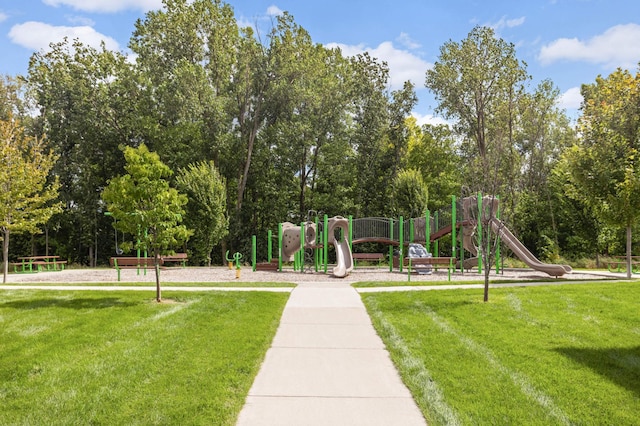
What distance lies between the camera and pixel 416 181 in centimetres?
3231

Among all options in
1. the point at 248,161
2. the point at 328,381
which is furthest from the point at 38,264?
the point at 328,381

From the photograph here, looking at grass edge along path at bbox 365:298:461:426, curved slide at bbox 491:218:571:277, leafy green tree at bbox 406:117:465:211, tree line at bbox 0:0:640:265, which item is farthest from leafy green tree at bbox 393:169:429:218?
grass edge along path at bbox 365:298:461:426

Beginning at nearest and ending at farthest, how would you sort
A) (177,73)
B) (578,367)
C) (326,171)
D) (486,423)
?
(486,423) → (578,367) → (177,73) → (326,171)

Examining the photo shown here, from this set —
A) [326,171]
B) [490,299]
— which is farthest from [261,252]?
[490,299]

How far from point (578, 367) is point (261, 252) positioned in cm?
2943

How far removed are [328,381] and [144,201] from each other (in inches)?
306

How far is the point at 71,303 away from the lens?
11.2m

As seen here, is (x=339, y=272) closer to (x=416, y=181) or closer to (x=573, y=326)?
(x=573, y=326)

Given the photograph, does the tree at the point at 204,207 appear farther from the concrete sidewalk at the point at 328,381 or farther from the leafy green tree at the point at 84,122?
the concrete sidewalk at the point at 328,381

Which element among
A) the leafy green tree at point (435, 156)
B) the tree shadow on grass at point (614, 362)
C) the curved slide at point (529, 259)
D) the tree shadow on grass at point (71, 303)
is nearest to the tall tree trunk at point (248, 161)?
the leafy green tree at point (435, 156)

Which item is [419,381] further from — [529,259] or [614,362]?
[529,259]

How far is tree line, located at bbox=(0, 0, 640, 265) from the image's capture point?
31.6 metres

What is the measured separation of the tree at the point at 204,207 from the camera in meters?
28.6

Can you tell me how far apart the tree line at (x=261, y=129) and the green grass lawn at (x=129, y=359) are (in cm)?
1891
